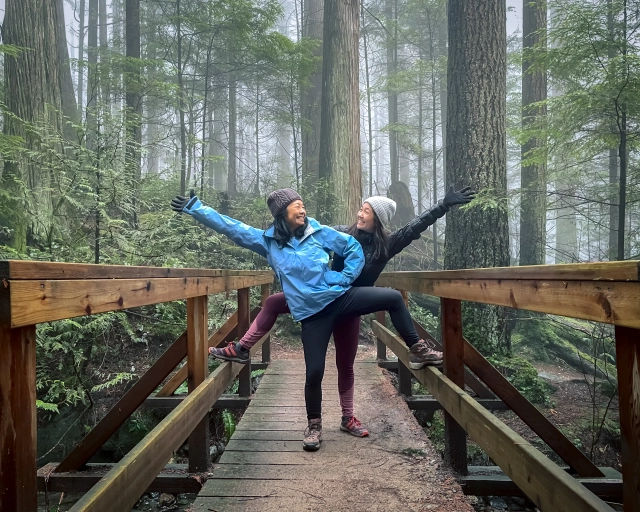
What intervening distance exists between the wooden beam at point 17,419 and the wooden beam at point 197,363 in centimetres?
200

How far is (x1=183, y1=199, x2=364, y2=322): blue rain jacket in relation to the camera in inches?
137

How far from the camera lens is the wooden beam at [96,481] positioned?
373 cm

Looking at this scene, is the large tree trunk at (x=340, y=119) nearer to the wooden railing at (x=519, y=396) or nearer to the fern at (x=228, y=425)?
the fern at (x=228, y=425)

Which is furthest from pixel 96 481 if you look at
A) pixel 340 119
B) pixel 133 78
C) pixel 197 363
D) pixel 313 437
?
pixel 133 78

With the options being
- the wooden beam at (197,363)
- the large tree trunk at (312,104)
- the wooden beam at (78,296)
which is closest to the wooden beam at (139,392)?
the wooden beam at (197,363)

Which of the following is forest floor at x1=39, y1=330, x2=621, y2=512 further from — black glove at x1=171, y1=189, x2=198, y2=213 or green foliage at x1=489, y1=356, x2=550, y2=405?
black glove at x1=171, y1=189, x2=198, y2=213

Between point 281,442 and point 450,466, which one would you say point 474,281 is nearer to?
point 450,466

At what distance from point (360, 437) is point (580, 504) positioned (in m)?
2.49

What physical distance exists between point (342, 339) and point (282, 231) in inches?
43.0

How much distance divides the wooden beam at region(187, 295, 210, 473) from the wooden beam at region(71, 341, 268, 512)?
22 cm

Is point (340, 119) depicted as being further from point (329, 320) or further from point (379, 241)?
point (329, 320)

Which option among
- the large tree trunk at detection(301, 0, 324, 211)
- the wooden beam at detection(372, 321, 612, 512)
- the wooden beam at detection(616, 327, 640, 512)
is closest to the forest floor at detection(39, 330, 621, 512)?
the wooden beam at detection(372, 321, 612, 512)

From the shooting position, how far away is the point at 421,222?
3.94 meters

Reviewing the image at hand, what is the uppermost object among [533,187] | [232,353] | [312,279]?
[533,187]
